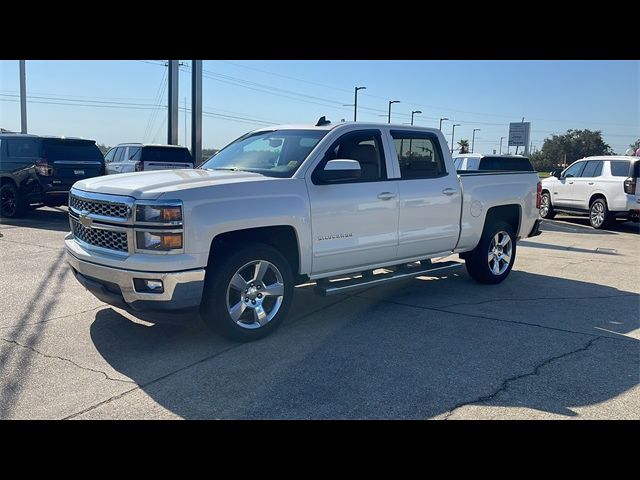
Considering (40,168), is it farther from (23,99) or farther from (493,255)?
(23,99)

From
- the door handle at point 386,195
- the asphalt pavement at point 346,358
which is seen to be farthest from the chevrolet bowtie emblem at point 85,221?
the door handle at point 386,195

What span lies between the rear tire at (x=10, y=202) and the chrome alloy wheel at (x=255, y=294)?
35.1 ft

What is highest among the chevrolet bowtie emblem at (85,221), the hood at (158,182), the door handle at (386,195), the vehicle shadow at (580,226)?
the hood at (158,182)

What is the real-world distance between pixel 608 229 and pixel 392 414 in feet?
45.7

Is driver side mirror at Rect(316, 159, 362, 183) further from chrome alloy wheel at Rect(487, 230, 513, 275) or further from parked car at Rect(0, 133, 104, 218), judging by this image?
parked car at Rect(0, 133, 104, 218)

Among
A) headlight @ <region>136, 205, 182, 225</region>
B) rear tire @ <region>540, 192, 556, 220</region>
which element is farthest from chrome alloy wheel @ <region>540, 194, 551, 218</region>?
headlight @ <region>136, 205, 182, 225</region>

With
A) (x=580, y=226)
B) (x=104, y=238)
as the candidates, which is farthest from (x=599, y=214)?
(x=104, y=238)

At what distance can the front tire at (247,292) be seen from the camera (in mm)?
4707

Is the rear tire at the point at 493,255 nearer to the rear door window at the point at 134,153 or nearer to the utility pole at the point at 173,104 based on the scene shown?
the rear door window at the point at 134,153

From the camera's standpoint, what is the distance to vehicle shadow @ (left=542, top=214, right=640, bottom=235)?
15.1 metres

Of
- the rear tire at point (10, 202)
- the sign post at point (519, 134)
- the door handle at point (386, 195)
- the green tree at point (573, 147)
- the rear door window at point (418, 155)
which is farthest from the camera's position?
the green tree at point (573, 147)

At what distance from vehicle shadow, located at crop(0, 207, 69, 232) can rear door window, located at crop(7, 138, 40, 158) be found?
145 centimetres

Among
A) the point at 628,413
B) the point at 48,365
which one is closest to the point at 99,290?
the point at 48,365

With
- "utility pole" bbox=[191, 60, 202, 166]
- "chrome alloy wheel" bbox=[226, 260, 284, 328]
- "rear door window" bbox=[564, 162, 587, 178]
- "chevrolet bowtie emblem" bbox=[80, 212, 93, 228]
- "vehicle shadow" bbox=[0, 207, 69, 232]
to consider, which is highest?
"utility pole" bbox=[191, 60, 202, 166]
